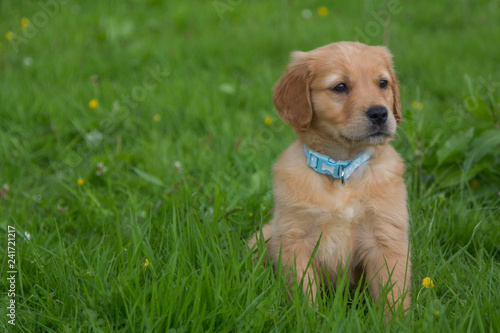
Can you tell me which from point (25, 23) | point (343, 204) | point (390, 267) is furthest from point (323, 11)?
point (390, 267)

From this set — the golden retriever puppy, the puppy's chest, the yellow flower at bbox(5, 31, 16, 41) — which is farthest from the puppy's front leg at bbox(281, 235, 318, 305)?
the yellow flower at bbox(5, 31, 16, 41)

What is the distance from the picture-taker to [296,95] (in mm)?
2609

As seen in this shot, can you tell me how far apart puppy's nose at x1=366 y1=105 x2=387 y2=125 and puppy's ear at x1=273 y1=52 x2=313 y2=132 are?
297 mm

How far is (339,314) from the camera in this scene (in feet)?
6.63

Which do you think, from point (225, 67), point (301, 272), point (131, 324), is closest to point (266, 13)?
point (225, 67)

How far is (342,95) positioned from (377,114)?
8.5 inches

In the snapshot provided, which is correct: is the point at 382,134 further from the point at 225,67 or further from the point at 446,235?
the point at 225,67

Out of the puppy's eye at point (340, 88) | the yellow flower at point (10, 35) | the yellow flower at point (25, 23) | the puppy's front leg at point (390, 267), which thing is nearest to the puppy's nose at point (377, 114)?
the puppy's eye at point (340, 88)

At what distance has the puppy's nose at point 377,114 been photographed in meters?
2.37

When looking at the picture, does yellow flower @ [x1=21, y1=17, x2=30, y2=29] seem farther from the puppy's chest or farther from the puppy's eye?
the puppy's chest

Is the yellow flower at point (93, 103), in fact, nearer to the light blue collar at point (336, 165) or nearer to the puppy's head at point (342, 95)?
the puppy's head at point (342, 95)

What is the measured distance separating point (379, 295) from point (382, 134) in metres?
0.71

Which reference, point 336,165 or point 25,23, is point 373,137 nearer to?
point 336,165

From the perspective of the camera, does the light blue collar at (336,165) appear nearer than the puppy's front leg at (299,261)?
No
